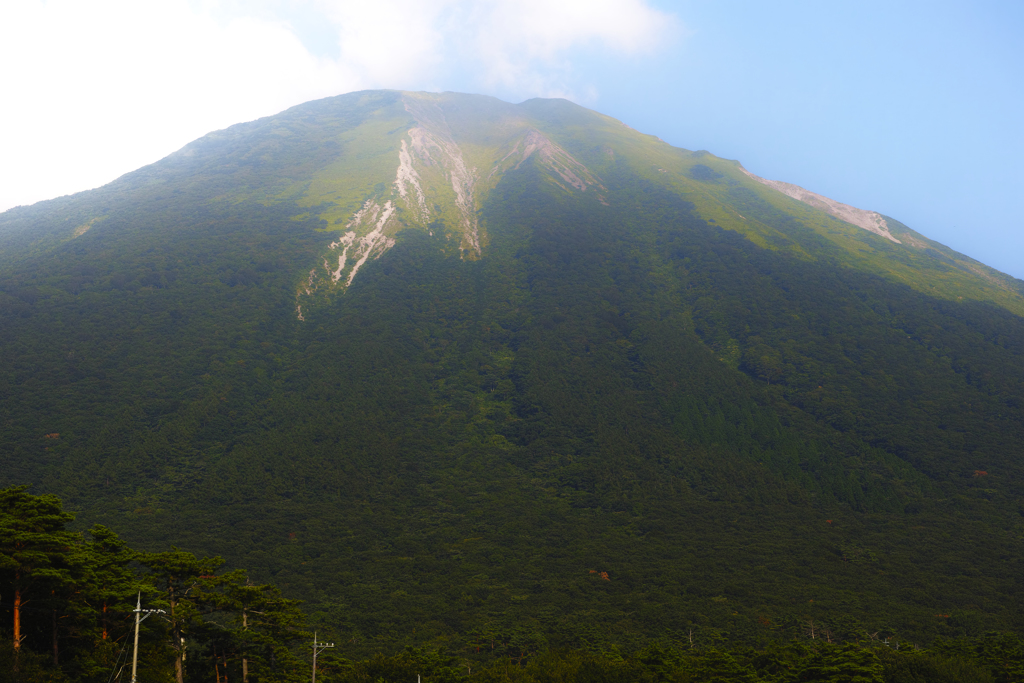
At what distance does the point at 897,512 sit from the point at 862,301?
207ft

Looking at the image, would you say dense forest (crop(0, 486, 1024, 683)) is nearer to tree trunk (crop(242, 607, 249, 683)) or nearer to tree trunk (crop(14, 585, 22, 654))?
tree trunk (crop(14, 585, 22, 654))

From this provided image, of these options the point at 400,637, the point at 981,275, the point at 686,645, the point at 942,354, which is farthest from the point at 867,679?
the point at 981,275

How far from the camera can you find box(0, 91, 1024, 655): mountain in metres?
89.3

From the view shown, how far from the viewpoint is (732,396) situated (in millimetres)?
134750

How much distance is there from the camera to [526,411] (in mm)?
136000

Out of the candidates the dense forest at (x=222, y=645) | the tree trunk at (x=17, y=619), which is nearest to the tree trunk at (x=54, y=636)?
the dense forest at (x=222, y=645)

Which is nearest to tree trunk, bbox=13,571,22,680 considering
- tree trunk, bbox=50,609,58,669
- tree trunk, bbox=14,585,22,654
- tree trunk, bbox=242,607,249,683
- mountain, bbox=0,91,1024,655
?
tree trunk, bbox=14,585,22,654

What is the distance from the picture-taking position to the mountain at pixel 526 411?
3516 inches

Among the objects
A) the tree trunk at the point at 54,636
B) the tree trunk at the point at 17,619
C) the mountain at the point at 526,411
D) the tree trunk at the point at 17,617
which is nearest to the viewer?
the tree trunk at the point at 17,619

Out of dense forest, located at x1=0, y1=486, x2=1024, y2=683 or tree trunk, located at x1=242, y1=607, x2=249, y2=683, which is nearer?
dense forest, located at x1=0, y1=486, x2=1024, y2=683

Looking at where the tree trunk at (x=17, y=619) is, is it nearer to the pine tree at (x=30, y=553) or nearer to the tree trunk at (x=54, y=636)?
the pine tree at (x=30, y=553)

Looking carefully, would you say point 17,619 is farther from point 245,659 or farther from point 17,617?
point 245,659

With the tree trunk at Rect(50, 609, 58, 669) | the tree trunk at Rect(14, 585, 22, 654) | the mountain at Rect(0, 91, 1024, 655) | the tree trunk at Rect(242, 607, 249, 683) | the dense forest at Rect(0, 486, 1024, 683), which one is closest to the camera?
the tree trunk at Rect(14, 585, 22, 654)

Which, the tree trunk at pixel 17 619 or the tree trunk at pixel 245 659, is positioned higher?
the tree trunk at pixel 17 619
